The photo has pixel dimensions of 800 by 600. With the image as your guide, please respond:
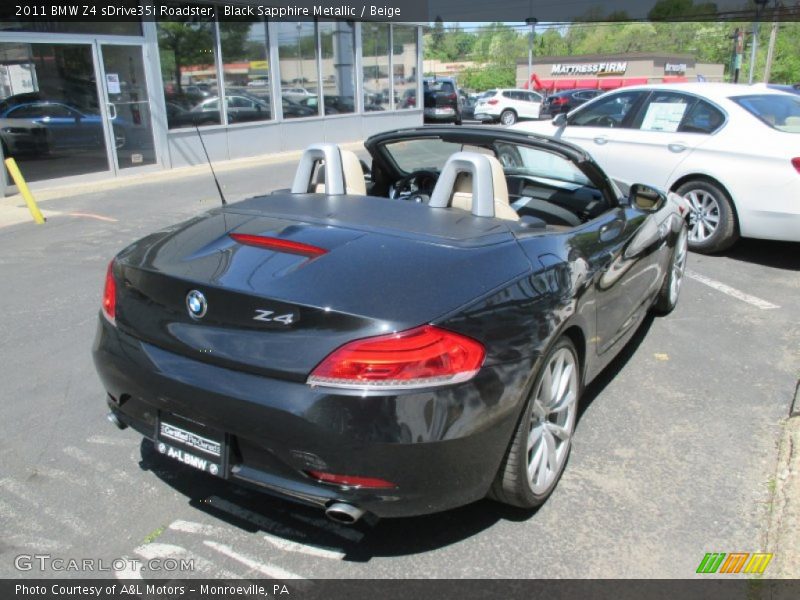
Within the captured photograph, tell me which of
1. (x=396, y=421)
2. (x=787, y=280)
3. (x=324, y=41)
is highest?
(x=324, y=41)

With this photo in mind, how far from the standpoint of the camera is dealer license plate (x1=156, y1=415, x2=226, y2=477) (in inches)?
94.8

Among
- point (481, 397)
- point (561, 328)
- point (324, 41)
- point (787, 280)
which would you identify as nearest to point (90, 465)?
point (481, 397)

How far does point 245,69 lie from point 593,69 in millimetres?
65648

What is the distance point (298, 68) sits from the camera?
17.8m

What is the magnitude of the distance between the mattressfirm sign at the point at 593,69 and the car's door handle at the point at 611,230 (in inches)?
2980

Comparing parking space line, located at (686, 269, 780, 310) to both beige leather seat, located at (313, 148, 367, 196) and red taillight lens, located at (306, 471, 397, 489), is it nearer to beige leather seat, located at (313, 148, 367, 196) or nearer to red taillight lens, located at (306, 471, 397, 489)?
beige leather seat, located at (313, 148, 367, 196)

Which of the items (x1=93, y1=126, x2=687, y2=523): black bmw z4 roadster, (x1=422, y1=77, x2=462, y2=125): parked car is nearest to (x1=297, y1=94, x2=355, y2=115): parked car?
(x1=422, y1=77, x2=462, y2=125): parked car

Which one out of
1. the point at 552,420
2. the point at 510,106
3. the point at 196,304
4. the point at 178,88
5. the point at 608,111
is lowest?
the point at 552,420

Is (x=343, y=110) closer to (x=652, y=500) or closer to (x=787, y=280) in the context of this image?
(x=787, y=280)

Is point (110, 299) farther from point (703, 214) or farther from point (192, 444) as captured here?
point (703, 214)

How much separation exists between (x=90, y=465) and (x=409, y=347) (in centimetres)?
186

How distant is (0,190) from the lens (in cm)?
1069

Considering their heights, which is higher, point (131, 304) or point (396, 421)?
point (131, 304)

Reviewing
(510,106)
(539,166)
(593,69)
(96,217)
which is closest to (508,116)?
(510,106)
